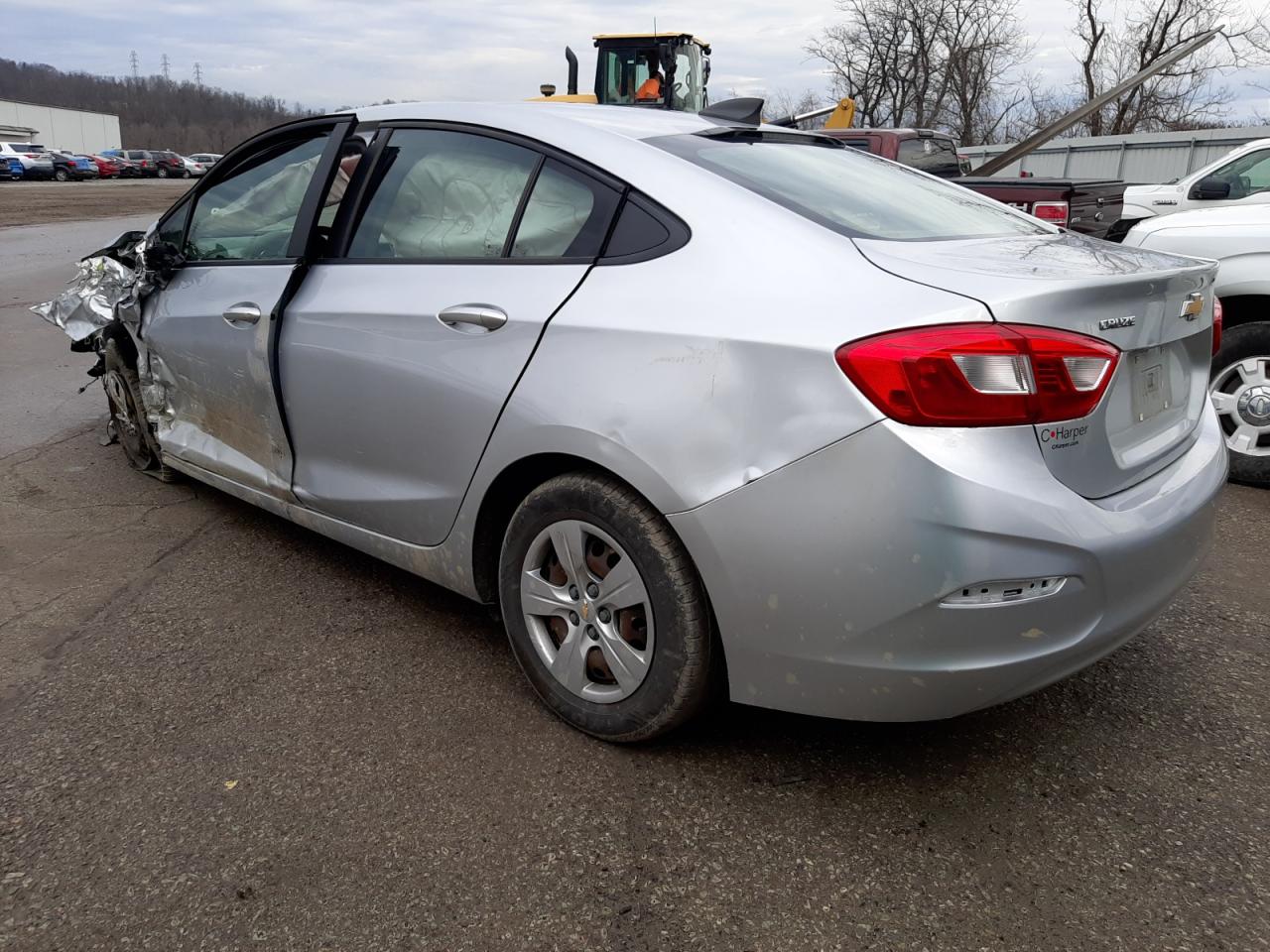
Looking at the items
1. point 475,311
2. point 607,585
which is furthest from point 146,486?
point 607,585

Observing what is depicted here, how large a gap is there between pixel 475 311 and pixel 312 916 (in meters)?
1.53

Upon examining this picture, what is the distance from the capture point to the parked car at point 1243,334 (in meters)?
4.75

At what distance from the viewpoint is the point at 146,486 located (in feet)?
16.2

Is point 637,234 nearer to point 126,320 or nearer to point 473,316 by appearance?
point 473,316

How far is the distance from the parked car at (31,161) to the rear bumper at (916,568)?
190 ft

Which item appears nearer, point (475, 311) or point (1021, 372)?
point (1021, 372)

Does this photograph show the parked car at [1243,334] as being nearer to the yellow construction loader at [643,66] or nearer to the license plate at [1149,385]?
the license plate at [1149,385]

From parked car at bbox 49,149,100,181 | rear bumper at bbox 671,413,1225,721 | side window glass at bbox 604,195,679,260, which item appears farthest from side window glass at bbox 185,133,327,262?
parked car at bbox 49,149,100,181

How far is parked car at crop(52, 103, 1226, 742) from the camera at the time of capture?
2016mm

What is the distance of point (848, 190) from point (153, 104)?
465 feet

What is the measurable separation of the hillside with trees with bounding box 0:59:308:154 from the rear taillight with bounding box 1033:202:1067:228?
114884 millimetres

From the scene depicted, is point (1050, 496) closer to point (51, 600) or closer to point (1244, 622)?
point (1244, 622)

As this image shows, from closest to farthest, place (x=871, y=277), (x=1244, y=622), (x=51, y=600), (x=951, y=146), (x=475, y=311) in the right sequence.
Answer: (x=871, y=277), (x=475, y=311), (x=1244, y=622), (x=51, y=600), (x=951, y=146)

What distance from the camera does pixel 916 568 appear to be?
2.00 metres
